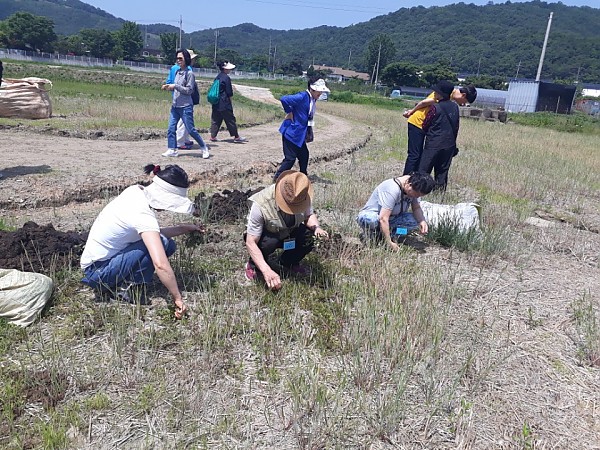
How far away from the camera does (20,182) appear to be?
255 inches

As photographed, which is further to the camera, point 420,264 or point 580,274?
point 580,274

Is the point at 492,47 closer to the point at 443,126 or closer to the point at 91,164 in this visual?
the point at 443,126

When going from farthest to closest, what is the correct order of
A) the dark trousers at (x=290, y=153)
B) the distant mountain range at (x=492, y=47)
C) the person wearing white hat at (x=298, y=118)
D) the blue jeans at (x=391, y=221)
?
the distant mountain range at (x=492, y=47), the dark trousers at (x=290, y=153), the person wearing white hat at (x=298, y=118), the blue jeans at (x=391, y=221)

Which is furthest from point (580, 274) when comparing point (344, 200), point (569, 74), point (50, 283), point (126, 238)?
point (569, 74)

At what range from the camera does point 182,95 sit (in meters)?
8.74

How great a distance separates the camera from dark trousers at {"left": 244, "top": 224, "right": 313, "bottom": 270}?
154 inches

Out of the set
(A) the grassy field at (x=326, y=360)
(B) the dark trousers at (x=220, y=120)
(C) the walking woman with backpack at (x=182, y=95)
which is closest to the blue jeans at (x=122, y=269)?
(A) the grassy field at (x=326, y=360)

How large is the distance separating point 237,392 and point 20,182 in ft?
17.2

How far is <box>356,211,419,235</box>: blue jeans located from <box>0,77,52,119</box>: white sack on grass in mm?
10516

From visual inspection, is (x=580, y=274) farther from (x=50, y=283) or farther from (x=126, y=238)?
(x=50, y=283)

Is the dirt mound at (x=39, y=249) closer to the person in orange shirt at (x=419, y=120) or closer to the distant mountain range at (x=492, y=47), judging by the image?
the person in orange shirt at (x=419, y=120)

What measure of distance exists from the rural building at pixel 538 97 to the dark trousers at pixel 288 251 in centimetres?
4910

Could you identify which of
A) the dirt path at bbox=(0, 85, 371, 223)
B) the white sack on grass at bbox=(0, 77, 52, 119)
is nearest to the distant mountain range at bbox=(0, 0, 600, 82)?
the white sack on grass at bbox=(0, 77, 52, 119)

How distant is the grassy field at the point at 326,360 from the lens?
251 cm
